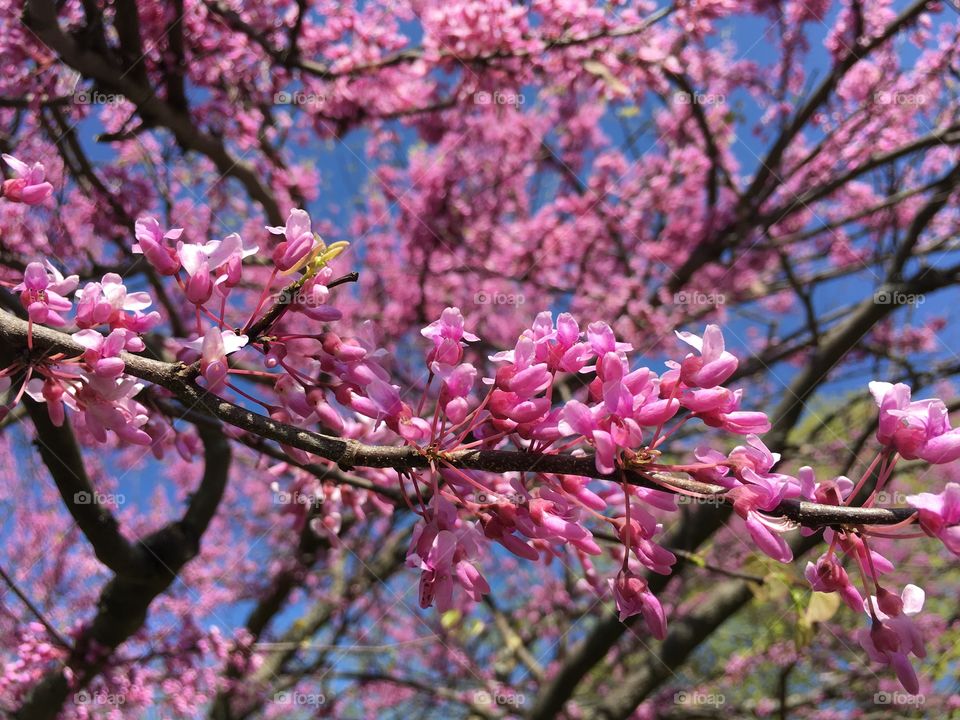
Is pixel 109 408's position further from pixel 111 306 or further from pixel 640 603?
pixel 640 603

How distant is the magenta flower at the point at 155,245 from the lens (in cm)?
108

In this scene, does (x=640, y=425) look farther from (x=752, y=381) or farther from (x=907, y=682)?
(x=752, y=381)

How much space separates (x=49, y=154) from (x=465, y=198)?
3238 mm

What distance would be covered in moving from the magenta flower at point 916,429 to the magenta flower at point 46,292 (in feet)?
3.90

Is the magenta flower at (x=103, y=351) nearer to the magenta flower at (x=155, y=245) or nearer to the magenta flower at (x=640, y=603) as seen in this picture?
the magenta flower at (x=155, y=245)

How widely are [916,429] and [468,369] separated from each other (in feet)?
2.10

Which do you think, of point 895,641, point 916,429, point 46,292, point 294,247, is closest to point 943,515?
point 916,429

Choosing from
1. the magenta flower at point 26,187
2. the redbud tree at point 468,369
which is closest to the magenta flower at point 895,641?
the redbud tree at point 468,369

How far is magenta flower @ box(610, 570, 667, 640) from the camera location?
3.36 ft

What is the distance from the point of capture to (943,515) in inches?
34.9

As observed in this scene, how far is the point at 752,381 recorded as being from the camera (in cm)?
609

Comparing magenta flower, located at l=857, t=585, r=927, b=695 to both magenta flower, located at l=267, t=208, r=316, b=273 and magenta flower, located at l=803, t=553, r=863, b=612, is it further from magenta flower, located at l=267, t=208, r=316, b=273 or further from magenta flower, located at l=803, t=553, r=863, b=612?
magenta flower, located at l=267, t=208, r=316, b=273

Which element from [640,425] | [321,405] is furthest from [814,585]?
[321,405]

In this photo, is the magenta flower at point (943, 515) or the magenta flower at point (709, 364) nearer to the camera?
the magenta flower at point (943, 515)
